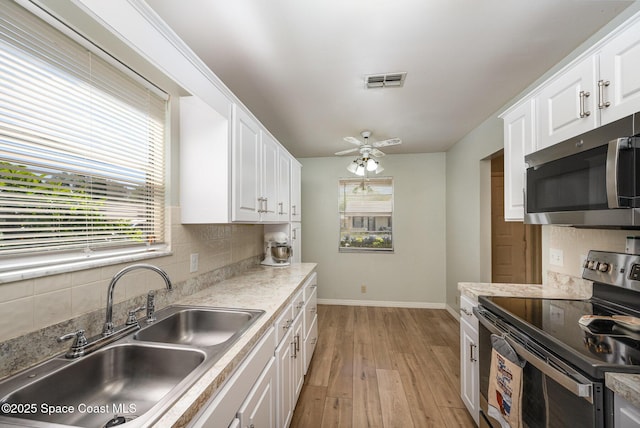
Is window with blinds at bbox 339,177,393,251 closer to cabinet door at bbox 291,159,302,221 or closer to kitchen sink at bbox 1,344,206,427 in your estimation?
cabinet door at bbox 291,159,302,221

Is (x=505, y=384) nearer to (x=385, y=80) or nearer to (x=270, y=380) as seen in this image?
(x=270, y=380)

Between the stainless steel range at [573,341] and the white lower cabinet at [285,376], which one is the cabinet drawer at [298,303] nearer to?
the white lower cabinet at [285,376]

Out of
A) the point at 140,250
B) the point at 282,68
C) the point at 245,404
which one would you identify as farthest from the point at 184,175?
the point at 245,404

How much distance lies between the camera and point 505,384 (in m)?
1.32

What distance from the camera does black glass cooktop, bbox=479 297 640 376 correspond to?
0.92m

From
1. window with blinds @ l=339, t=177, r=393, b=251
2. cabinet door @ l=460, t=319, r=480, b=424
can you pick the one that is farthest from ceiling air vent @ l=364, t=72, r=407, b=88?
window with blinds @ l=339, t=177, r=393, b=251

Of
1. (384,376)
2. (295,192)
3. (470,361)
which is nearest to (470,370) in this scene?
(470,361)

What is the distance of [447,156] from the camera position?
4.36 metres

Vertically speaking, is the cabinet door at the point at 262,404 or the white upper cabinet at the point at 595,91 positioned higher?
the white upper cabinet at the point at 595,91

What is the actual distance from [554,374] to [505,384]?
1.24ft

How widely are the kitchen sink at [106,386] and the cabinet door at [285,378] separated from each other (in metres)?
0.63

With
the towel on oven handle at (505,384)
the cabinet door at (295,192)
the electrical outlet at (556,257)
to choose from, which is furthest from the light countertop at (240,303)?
the electrical outlet at (556,257)

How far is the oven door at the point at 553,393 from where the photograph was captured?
89cm

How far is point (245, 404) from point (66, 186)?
1145mm
